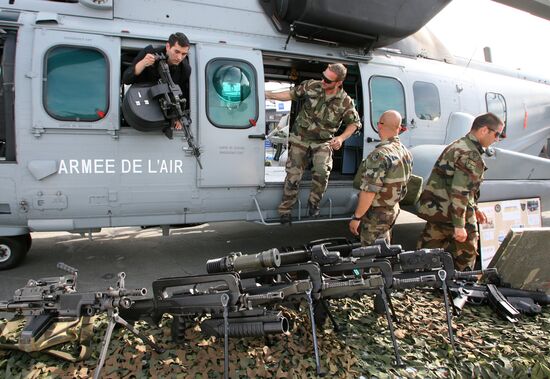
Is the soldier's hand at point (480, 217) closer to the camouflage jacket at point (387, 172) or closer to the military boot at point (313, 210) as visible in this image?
the camouflage jacket at point (387, 172)

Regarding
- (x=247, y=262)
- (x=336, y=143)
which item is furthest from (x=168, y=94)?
(x=247, y=262)

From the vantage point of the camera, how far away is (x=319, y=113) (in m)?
4.34

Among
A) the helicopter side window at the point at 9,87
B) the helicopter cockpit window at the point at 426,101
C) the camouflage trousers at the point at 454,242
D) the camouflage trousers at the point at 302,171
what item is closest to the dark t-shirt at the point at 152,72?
the helicopter side window at the point at 9,87

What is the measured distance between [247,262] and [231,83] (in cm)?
258

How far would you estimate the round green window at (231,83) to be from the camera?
13.9ft

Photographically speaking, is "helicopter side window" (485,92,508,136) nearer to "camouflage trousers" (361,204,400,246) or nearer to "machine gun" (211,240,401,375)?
"camouflage trousers" (361,204,400,246)

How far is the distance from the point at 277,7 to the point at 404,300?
3319 mm

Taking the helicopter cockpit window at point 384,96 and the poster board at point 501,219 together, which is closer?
the poster board at point 501,219

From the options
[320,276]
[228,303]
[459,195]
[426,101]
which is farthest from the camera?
[426,101]

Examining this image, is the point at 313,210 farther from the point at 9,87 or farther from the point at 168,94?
the point at 9,87

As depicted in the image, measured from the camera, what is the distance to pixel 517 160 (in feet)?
16.1

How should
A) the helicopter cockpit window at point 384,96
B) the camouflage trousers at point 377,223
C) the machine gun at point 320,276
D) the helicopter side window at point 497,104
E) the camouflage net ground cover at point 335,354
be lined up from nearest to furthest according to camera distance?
the camouflage net ground cover at point 335,354 → the machine gun at point 320,276 → the camouflage trousers at point 377,223 → the helicopter cockpit window at point 384,96 → the helicopter side window at point 497,104

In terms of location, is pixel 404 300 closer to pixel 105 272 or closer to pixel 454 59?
pixel 105 272

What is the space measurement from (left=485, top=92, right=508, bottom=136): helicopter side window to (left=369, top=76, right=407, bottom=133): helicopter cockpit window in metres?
1.72
